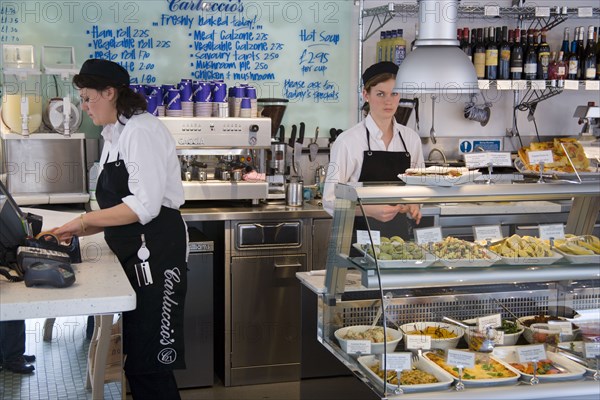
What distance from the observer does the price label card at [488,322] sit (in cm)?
307

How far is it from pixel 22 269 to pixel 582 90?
4885 mm

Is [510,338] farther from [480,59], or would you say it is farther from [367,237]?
[480,59]

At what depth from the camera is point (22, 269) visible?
2.64 meters

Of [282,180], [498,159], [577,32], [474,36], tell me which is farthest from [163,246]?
[577,32]

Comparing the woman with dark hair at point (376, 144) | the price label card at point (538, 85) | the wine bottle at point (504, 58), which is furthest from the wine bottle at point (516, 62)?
the woman with dark hair at point (376, 144)

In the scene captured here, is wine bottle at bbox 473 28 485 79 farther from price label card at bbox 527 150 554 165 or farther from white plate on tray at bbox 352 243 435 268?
white plate on tray at bbox 352 243 435 268

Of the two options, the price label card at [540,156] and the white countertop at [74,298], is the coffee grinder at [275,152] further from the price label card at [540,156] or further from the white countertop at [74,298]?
the white countertop at [74,298]

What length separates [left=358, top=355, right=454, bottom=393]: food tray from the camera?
8.89 ft

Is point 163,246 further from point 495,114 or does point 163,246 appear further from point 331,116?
point 495,114

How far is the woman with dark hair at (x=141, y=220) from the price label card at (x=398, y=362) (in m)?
1.02

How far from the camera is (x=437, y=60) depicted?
3211mm

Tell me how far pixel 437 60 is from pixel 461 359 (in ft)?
3.86

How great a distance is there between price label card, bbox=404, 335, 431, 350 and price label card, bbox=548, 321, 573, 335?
0.52 m

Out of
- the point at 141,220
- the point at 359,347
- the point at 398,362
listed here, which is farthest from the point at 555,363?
the point at 141,220
